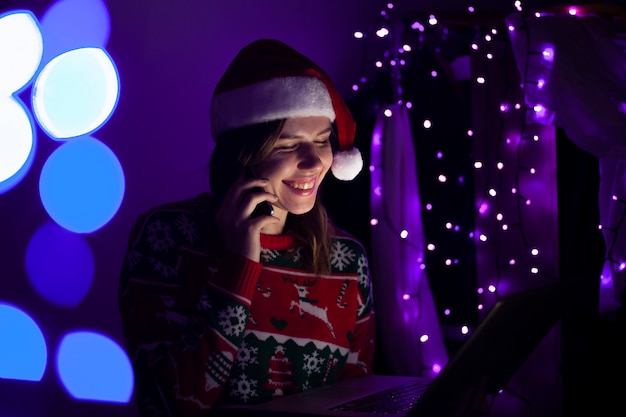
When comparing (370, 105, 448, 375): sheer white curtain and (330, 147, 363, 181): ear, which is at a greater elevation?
(330, 147, 363, 181): ear

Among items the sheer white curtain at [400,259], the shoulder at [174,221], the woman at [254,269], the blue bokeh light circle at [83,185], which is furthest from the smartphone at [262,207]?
the blue bokeh light circle at [83,185]

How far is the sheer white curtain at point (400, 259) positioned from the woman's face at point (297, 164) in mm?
658

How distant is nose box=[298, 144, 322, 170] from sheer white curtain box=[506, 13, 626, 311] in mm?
962

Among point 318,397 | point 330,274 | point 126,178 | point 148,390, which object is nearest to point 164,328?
point 148,390

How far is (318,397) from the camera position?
4.82ft

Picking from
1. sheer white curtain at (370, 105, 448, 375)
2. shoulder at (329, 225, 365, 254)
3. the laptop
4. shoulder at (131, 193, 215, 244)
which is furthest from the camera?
sheer white curtain at (370, 105, 448, 375)

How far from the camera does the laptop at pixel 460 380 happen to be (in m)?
1.14

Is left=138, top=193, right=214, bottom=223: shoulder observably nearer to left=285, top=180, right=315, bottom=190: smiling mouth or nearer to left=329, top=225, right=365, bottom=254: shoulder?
left=285, top=180, right=315, bottom=190: smiling mouth

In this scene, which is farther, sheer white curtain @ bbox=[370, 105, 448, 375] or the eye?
sheer white curtain @ bbox=[370, 105, 448, 375]

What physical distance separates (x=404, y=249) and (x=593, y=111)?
744 mm

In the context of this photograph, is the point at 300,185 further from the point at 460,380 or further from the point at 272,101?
the point at 460,380

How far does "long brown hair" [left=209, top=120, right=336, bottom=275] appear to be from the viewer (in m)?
1.72

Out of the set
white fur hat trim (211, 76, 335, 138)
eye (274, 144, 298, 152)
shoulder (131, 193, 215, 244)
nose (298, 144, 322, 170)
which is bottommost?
shoulder (131, 193, 215, 244)

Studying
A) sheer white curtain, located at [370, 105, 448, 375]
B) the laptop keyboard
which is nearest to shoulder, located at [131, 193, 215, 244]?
the laptop keyboard
